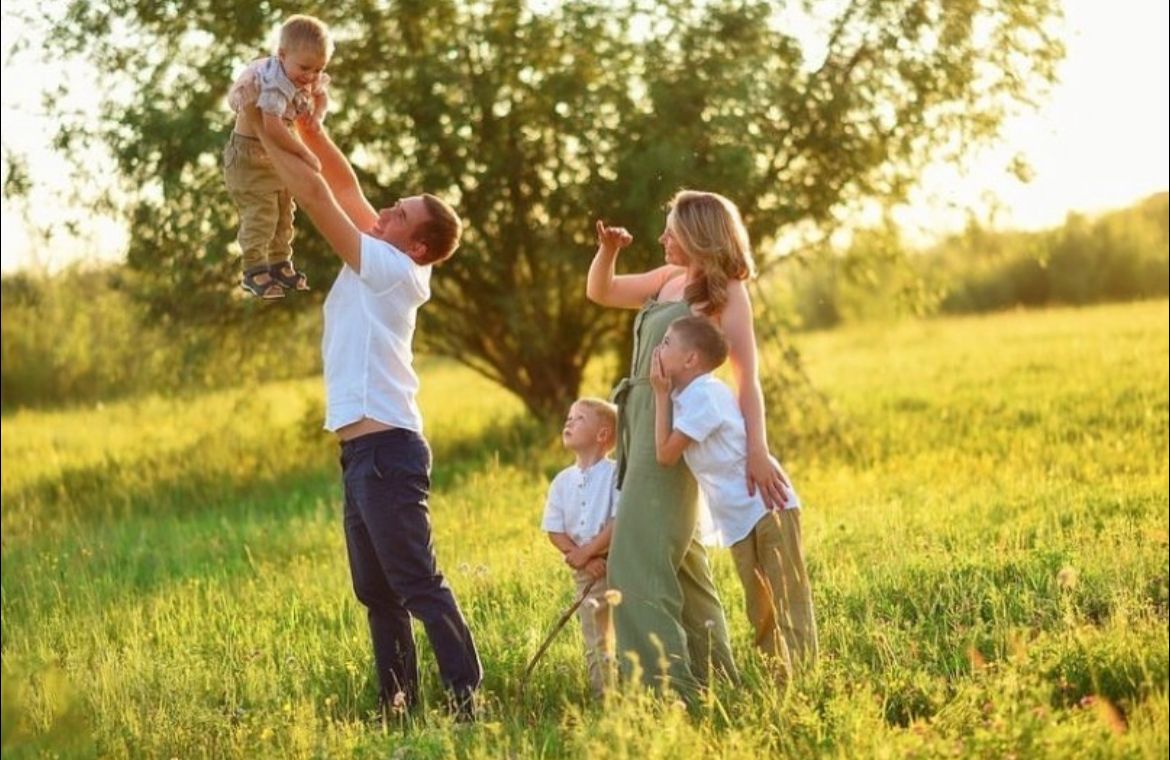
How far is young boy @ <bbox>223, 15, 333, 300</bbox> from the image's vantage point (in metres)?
6.00

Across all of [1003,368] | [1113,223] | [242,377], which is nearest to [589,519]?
[242,377]

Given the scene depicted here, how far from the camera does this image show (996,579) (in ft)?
27.3

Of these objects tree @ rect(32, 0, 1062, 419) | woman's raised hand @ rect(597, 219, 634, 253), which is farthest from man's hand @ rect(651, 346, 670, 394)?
tree @ rect(32, 0, 1062, 419)

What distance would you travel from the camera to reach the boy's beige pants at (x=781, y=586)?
20.8 feet

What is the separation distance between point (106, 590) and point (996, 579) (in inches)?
207

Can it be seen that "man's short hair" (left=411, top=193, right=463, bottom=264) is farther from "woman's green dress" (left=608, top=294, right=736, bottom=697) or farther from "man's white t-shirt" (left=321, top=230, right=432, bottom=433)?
"woman's green dress" (left=608, top=294, right=736, bottom=697)

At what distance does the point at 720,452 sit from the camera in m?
6.30

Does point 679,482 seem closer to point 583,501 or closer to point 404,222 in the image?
point 583,501

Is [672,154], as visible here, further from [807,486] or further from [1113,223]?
[1113,223]

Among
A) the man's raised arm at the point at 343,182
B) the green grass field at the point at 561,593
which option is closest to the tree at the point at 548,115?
the green grass field at the point at 561,593

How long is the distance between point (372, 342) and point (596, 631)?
138cm

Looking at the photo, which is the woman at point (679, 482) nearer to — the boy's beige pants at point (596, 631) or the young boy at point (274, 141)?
the boy's beige pants at point (596, 631)

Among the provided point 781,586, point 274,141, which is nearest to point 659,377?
point 781,586

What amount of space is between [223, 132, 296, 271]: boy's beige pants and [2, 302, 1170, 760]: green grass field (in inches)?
64.4
